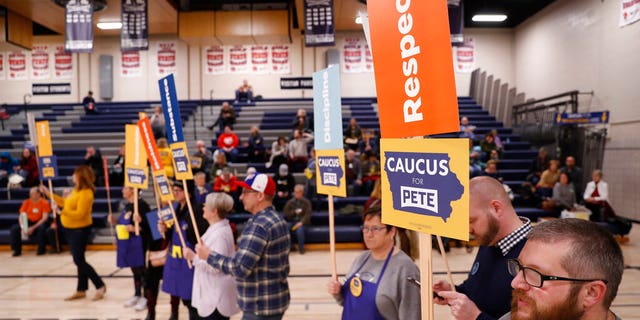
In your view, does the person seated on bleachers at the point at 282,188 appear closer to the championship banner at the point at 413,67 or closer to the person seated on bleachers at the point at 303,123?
the person seated on bleachers at the point at 303,123

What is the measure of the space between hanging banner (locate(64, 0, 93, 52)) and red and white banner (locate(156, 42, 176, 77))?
422 inches

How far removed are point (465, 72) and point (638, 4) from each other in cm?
988

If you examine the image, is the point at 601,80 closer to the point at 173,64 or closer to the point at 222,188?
the point at 222,188

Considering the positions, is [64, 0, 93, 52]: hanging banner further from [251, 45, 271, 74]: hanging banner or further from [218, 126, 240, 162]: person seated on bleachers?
[251, 45, 271, 74]: hanging banner

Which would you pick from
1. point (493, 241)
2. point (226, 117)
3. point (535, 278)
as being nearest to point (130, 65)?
point (226, 117)

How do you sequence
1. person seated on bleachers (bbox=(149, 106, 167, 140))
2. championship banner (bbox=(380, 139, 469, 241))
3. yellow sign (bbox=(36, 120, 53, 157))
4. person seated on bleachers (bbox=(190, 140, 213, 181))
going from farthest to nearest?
person seated on bleachers (bbox=(149, 106, 167, 140)) → person seated on bleachers (bbox=(190, 140, 213, 181)) → yellow sign (bbox=(36, 120, 53, 157)) → championship banner (bbox=(380, 139, 469, 241))

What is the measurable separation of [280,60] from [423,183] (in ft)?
68.9

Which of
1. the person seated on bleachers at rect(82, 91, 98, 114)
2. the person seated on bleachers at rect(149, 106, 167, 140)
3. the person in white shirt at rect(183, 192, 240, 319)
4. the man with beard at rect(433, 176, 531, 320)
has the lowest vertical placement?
the person in white shirt at rect(183, 192, 240, 319)

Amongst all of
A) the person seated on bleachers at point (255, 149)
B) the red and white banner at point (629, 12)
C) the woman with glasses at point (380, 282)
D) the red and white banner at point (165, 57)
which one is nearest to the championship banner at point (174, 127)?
the woman with glasses at point (380, 282)

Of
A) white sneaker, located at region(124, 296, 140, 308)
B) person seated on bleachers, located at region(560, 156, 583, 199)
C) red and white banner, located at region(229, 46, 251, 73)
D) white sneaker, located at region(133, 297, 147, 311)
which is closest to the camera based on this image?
white sneaker, located at region(133, 297, 147, 311)

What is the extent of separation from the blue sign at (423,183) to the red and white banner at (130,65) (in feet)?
74.4

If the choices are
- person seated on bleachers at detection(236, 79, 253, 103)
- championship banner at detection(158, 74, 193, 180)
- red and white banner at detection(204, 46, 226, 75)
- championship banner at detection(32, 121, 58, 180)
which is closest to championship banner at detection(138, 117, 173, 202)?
championship banner at detection(158, 74, 193, 180)

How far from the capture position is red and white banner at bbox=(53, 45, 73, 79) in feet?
73.3

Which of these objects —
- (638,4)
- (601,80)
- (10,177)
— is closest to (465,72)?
(601,80)
